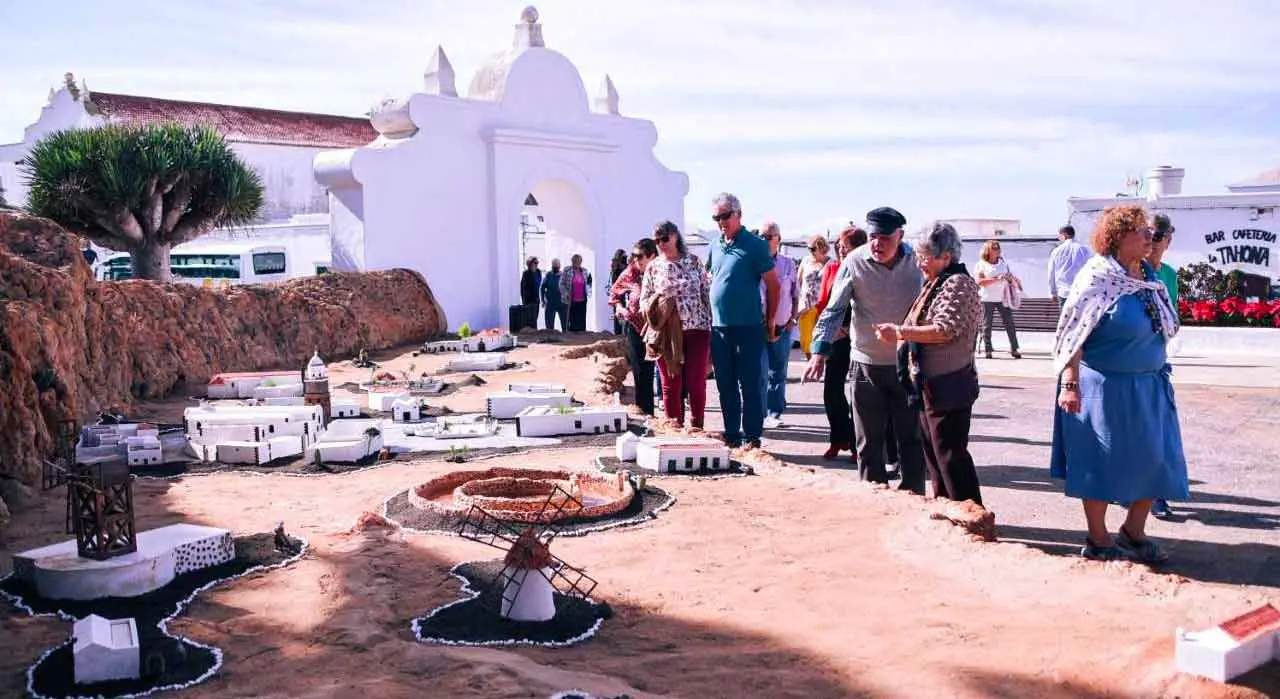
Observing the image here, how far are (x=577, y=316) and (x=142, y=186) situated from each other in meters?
6.89

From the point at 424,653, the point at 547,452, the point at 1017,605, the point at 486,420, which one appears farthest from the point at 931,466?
the point at 486,420

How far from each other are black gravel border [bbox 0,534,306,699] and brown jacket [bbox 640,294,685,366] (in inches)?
137

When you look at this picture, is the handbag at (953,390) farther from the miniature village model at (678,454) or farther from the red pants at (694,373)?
the red pants at (694,373)

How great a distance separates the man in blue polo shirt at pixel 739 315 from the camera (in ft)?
25.2

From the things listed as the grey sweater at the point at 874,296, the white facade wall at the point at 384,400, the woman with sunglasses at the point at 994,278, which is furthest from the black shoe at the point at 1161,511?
the woman with sunglasses at the point at 994,278

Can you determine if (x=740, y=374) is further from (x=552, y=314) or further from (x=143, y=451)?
(x=552, y=314)

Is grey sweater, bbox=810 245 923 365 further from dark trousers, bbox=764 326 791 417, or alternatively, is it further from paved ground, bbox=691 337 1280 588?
dark trousers, bbox=764 326 791 417

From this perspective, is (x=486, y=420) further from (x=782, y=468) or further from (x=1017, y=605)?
(x=1017, y=605)

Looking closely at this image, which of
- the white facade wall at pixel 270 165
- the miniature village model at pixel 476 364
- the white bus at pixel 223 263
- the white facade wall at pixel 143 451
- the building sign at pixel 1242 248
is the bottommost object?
the white facade wall at pixel 143 451

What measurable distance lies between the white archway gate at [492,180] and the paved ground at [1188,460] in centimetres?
601

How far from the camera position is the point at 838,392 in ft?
26.9

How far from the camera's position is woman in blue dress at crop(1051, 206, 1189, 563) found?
5.16m

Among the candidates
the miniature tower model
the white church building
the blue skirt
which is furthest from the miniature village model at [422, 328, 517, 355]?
the blue skirt

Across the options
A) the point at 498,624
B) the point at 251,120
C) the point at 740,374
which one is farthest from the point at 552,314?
the point at 251,120
